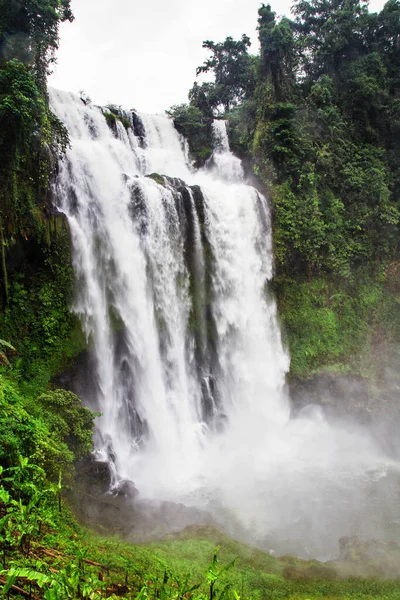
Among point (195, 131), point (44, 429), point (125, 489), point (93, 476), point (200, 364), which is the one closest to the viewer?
point (44, 429)

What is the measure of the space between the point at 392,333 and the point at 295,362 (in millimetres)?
4837

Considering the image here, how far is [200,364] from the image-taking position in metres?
13.2

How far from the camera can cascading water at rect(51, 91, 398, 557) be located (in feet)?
A: 32.2

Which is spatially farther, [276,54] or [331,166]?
[276,54]

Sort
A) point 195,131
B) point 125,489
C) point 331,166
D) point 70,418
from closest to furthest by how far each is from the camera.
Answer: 1. point 70,418
2. point 125,489
3. point 331,166
4. point 195,131

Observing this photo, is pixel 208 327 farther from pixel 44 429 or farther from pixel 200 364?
pixel 44 429

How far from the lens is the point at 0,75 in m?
8.42

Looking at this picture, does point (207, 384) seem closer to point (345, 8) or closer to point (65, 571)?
point (65, 571)

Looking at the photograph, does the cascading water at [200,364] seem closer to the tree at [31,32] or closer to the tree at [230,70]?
the tree at [31,32]

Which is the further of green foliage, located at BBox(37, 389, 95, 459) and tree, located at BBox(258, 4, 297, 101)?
tree, located at BBox(258, 4, 297, 101)

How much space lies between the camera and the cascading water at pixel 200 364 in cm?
982

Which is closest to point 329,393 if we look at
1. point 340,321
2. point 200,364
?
point 340,321

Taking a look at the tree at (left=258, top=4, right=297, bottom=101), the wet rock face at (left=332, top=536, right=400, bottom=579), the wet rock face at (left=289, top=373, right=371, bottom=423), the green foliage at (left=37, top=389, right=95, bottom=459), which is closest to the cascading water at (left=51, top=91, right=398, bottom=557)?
the wet rock face at (left=289, top=373, right=371, bottom=423)

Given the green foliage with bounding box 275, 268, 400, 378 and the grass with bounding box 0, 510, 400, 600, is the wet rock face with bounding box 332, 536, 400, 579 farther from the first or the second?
the green foliage with bounding box 275, 268, 400, 378
